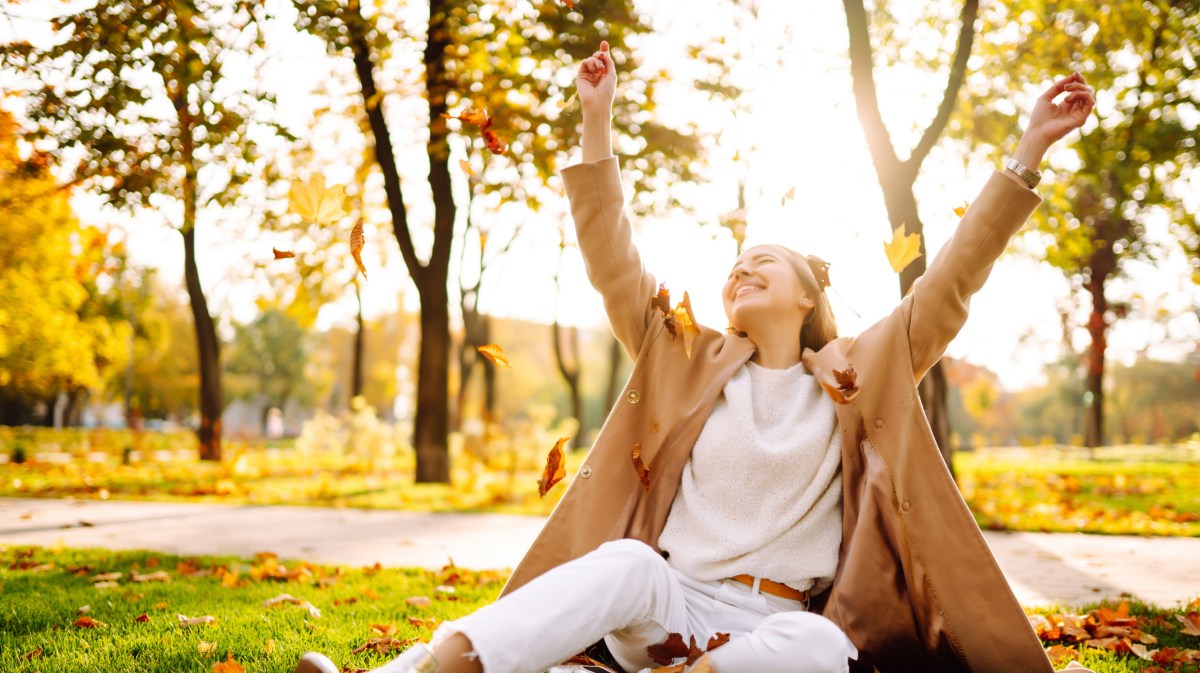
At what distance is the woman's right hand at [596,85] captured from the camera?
292 centimetres

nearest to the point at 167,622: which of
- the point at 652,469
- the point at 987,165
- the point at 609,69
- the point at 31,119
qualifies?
the point at 652,469

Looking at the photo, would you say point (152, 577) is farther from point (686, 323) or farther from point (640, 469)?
point (686, 323)

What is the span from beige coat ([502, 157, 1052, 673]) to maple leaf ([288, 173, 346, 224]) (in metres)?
0.93

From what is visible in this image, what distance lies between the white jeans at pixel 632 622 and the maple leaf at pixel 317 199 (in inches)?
66.6

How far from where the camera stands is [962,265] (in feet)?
9.02

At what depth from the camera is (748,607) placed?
2.62 metres

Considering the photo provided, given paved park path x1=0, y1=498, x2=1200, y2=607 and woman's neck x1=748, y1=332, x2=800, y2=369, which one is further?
paved park path x1=0, y1=498, x2=1200, y2=607

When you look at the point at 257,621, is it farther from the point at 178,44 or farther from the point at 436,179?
the point at 436,179

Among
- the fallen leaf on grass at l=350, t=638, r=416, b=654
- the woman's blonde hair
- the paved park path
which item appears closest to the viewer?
the woman's blonde hair

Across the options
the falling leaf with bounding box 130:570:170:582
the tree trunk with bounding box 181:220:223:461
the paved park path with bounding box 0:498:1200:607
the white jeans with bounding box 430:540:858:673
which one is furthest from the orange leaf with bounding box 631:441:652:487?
the tree trunk with bounding box 181:220:223:461

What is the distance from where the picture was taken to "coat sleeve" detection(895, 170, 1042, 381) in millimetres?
2725

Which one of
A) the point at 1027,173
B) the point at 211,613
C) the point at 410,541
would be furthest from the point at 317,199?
the point at 410,541

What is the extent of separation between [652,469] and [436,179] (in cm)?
944

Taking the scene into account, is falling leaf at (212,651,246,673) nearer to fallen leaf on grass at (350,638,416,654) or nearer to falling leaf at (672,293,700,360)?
fallen leaf on grass at (350,638,416,654)
